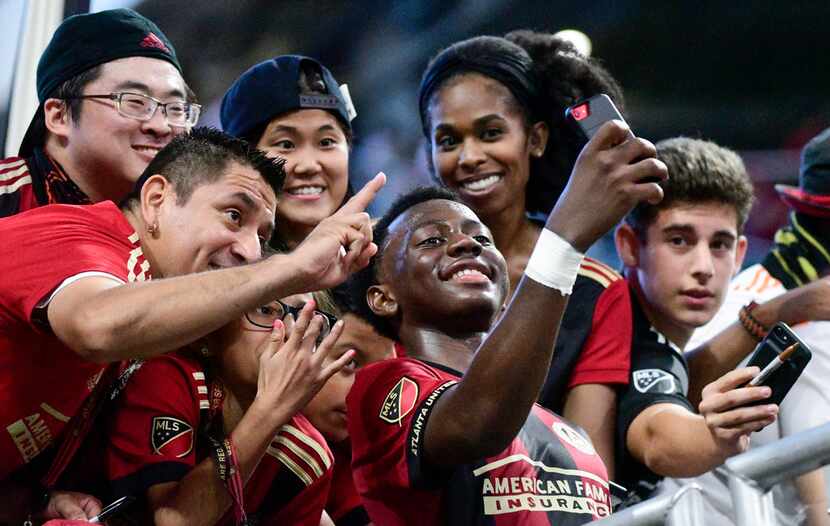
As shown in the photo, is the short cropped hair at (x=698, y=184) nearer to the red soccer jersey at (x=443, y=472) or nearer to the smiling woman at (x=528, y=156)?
the smiling woman at (x=528, y=156)

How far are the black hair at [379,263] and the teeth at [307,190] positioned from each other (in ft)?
0.97

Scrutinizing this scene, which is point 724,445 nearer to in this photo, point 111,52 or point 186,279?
point 186,279

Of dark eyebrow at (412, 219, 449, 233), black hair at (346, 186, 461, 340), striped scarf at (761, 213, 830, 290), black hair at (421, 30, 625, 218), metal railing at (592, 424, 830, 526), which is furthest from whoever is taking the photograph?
striped scarf at (761, 213, 830, 290)

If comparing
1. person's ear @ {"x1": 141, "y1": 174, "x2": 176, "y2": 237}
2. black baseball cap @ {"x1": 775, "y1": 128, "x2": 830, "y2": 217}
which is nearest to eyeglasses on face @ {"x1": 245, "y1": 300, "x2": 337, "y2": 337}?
person's ear @ {"x1": 141, "y1": 174, "x2": 176, "y2": 237}

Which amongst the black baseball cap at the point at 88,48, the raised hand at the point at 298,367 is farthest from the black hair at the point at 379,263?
the black baseball cap at the point at 88,48

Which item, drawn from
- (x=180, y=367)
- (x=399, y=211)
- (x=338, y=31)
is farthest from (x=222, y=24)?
(x=180, y=367)

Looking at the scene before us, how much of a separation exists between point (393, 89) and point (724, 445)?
3.48 m

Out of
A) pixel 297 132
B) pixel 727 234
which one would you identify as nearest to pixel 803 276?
pixel 727 234

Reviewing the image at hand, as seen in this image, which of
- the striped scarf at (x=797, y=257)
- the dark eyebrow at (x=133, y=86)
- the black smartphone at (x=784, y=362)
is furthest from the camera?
the striped scarf at (x=797, y=257)

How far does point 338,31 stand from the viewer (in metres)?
5.18

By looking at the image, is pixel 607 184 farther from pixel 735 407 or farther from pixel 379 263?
pixel 379 263

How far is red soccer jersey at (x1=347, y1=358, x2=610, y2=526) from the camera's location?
2051mm

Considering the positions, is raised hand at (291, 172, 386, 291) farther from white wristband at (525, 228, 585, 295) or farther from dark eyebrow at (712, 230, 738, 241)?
dark eyebrow at (712, 230, 738, 241)

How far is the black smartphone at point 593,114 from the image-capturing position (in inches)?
73.4
